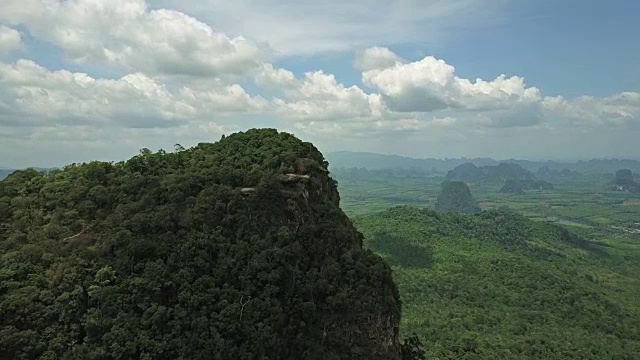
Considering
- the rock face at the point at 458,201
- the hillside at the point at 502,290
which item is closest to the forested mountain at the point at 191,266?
the hillside at the point at 502,290

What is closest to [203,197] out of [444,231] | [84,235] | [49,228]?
[84,235]

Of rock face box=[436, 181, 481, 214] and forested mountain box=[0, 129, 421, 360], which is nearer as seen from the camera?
forested mountain box=[0, 129, 421, 360]

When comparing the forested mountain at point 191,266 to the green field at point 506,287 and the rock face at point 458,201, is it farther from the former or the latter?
the rock face at point 458,201

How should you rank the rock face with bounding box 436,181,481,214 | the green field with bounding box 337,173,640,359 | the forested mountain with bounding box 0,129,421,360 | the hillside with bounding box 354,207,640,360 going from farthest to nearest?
the rock face with bounding box 436,181,481,214 < the green field with bounding box 337,173,640,359 < the hillside with bounding box 354,207,640,360 < the forested mountain with bounding box 0,129,421,360

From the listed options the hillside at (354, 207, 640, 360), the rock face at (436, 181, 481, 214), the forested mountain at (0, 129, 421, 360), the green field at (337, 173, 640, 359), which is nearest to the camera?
the forested mountain at (0, 129, 421, 360)

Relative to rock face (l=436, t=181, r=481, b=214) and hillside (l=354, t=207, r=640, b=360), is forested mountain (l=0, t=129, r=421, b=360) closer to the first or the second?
hillside (l=354, t=207, r=640, b=360)

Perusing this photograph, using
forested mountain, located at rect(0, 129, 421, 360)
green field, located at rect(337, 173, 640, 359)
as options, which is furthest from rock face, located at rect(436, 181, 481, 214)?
forested mountain, located at rect(0, 129, 421, 360)

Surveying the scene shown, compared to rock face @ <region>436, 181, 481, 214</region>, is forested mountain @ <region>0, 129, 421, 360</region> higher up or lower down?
higher up
